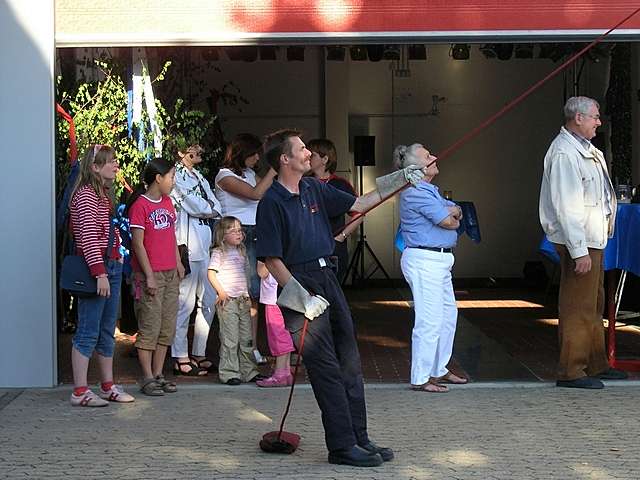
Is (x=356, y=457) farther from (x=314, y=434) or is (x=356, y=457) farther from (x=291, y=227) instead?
(x=291, y=227)

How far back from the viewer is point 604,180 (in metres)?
7.71

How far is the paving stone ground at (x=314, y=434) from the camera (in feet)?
18.7

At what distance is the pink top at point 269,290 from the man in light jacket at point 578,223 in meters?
1.93

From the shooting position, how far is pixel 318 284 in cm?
582

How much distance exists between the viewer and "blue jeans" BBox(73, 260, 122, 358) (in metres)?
7.24

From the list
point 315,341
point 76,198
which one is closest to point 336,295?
point 315,341

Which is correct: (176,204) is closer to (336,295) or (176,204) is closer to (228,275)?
(228,275)

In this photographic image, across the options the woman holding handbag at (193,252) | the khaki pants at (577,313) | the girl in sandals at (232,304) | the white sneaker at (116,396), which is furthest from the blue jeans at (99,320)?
the khaki pants at (577,313)

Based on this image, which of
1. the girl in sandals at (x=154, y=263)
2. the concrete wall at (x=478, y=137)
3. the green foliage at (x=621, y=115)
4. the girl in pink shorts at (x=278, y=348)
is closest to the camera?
the girl in sandals at (x=154, y=263)

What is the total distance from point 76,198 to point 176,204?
4.73 ft

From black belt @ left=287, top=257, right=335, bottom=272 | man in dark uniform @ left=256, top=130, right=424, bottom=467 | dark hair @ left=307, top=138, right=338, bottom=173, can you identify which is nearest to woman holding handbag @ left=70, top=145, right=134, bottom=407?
man in dark uniform @ left=256, top=130, right=424, bottom=467

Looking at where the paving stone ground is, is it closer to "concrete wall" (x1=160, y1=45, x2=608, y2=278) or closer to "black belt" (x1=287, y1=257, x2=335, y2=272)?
A: "black belt" (x1=287, y1=257, x2=335, y2=272)

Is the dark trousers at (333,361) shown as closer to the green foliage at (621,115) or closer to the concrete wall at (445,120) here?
the green foliage at (621,115)

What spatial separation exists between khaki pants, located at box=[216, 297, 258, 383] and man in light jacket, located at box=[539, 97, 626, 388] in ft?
7.12
